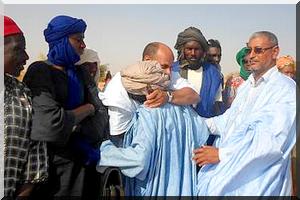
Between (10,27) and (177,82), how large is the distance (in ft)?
3.54

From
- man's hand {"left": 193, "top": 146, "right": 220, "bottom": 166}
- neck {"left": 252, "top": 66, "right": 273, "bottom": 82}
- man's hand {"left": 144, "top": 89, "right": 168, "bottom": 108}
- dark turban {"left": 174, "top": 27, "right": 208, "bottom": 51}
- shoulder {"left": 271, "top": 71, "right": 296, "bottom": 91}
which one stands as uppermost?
dark turban {"left": 174, "top": 27, "right": 208, "bottom": 51}

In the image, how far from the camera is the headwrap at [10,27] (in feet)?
9.57

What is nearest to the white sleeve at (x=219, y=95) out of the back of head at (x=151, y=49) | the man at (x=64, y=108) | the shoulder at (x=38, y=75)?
the back of head at (x=151, y=49)

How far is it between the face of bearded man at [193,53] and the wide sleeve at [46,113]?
82cm

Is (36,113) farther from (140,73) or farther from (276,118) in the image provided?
(276,118)

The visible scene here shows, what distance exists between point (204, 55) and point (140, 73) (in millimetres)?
454

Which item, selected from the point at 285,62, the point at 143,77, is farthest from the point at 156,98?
the point at 285,62

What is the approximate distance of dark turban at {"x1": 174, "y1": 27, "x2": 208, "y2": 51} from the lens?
3162 mm

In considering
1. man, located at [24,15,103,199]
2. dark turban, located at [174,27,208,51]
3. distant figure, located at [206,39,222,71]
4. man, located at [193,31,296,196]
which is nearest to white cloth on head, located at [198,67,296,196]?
man, located at [193,31,296,196]

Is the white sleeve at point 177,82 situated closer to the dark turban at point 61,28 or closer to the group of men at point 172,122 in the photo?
the group of men at point 172,122

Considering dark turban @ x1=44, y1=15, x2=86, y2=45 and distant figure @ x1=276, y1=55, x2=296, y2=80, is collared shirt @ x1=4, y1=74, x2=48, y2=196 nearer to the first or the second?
dark turban @ x1=44, y1=15, x2=86, y2=45

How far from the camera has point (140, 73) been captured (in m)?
3.06

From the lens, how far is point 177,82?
3230 mm

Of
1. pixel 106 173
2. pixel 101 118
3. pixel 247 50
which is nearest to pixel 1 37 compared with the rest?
pixel 101 118
